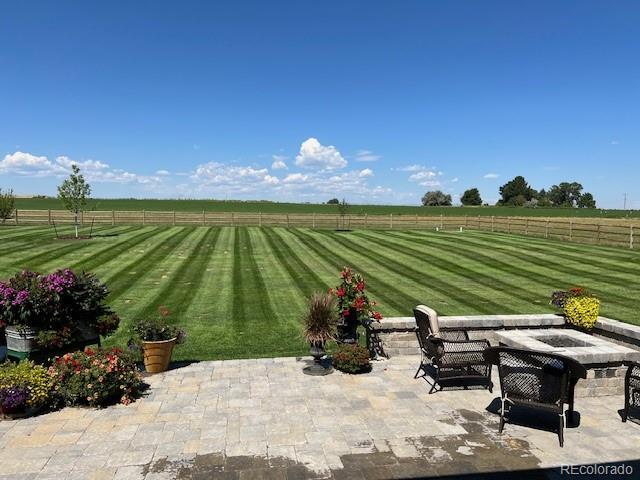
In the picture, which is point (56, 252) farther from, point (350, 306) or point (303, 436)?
point (303, 436)

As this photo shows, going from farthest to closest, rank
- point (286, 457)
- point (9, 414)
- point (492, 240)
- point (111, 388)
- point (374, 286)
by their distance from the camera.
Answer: point (492, 240)
point (374, 286)
point (111, 388)
point (9, 414)
point (286, 457)

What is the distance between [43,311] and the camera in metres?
7.02

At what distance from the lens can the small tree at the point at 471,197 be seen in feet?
490

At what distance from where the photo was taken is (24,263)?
19.8 metres

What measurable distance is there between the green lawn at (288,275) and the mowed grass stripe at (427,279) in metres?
0.05

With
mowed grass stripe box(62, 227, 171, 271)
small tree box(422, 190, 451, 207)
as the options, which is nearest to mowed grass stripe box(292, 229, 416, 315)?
mowed grass stripe box(62, 227, 171, 271)

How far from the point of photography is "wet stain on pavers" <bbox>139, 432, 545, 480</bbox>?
4.67 m

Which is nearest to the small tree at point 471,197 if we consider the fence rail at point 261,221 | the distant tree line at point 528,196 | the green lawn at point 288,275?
the distant tree line at point 528,196

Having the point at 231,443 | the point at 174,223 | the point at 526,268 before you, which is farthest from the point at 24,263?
the point at 174,223

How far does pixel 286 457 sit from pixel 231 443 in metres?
0.78

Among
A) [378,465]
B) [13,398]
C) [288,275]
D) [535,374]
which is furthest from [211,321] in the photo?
[535,374]

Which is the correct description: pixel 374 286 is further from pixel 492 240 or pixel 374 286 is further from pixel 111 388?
pixel 492 240

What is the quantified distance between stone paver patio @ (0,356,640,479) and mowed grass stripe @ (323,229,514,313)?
706 cm

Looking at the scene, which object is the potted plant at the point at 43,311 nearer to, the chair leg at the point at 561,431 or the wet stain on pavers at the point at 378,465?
the wet stain on pavers at the point at 378,465
